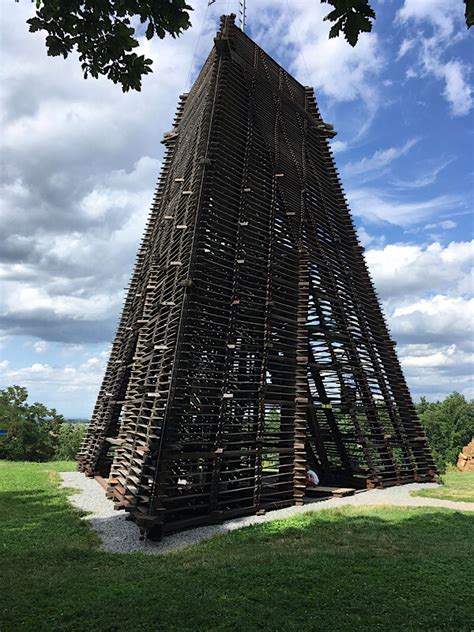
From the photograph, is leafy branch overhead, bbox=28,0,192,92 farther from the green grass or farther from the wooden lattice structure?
the green grass

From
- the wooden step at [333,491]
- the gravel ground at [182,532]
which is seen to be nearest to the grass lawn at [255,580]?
the gravel ground at [182,532]

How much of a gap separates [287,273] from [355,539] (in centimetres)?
998

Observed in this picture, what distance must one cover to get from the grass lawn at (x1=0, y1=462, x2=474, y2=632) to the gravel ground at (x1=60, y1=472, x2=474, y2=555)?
0.68 meters

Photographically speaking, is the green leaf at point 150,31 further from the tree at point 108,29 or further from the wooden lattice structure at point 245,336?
the wooden lattice structure at point 245,336

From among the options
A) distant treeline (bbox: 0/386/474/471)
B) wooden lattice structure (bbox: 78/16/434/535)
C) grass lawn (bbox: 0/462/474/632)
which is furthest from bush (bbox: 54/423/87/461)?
grass lawn (bbox: 0/462/474/632)

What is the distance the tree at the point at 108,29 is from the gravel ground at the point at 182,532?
9.02m

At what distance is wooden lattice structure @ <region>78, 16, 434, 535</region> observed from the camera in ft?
40.9

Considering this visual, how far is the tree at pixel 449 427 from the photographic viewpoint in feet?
162

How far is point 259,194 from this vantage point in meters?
17.2

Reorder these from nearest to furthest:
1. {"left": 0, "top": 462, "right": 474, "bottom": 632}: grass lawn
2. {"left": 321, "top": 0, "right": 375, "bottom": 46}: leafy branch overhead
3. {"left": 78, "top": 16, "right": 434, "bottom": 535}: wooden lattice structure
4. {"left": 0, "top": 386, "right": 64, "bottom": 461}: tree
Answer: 1. {"left": 321, "top": 0, "right": 375, "bottom": 46}: leafy branch overhead
2. {"left": 0, "top": 462, "right": 474, "bottom": 632}: grass lawn
3. {"left": 78, "top": 16, "right": 434, "bottom": 535}: wooden lattice structure
4. {"left": 0, "top": 386, "right": 64, "bottom": 461}: tree

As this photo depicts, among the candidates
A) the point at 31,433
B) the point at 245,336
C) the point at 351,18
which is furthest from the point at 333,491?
the point at 31,433

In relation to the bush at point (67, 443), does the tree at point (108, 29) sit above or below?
above

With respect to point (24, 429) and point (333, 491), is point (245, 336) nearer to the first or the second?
point (333, 491)

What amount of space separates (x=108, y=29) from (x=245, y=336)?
10.1 meters
